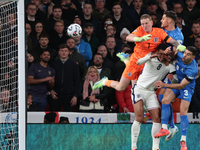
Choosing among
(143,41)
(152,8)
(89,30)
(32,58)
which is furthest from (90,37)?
(143,41)

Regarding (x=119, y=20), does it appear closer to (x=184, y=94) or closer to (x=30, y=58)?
(x=30, y=58)

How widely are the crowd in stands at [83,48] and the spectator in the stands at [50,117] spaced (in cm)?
33

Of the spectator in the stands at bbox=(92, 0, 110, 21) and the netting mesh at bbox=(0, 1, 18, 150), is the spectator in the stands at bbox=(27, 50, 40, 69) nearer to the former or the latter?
the netting mesh at bbox=(0, 1, 18, 150)

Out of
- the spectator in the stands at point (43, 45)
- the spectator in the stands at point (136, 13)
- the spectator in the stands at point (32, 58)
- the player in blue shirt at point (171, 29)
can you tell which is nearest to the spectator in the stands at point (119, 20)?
the spectator in the stands at point (136, 13)

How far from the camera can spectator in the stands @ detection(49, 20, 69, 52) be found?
8891 mm

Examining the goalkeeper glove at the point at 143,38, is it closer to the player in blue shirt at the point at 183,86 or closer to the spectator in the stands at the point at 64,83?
the player in blue shirt at the point at 183,86

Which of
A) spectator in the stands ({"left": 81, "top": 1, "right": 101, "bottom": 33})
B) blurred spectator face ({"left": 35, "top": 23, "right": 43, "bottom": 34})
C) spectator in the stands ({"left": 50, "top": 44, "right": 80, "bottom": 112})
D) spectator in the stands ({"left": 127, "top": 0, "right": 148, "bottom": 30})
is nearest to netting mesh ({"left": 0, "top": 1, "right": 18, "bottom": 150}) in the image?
spectator in the stands ({"left": 50, "top": 44, "right": 80, "bottom": 112})

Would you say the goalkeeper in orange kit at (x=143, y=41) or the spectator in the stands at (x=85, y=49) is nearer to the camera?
the goalkeeper in orange kit at (x=143, y=41)

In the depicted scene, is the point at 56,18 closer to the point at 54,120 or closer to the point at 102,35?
the point at 102,35

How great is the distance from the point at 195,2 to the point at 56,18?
168 inches

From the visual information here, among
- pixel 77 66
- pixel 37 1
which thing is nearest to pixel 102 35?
pixel 77 66

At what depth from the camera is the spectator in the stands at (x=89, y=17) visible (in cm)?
937

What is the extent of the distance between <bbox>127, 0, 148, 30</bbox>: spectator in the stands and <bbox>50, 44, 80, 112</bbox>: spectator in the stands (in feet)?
7.89

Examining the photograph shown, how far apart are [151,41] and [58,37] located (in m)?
3.75
